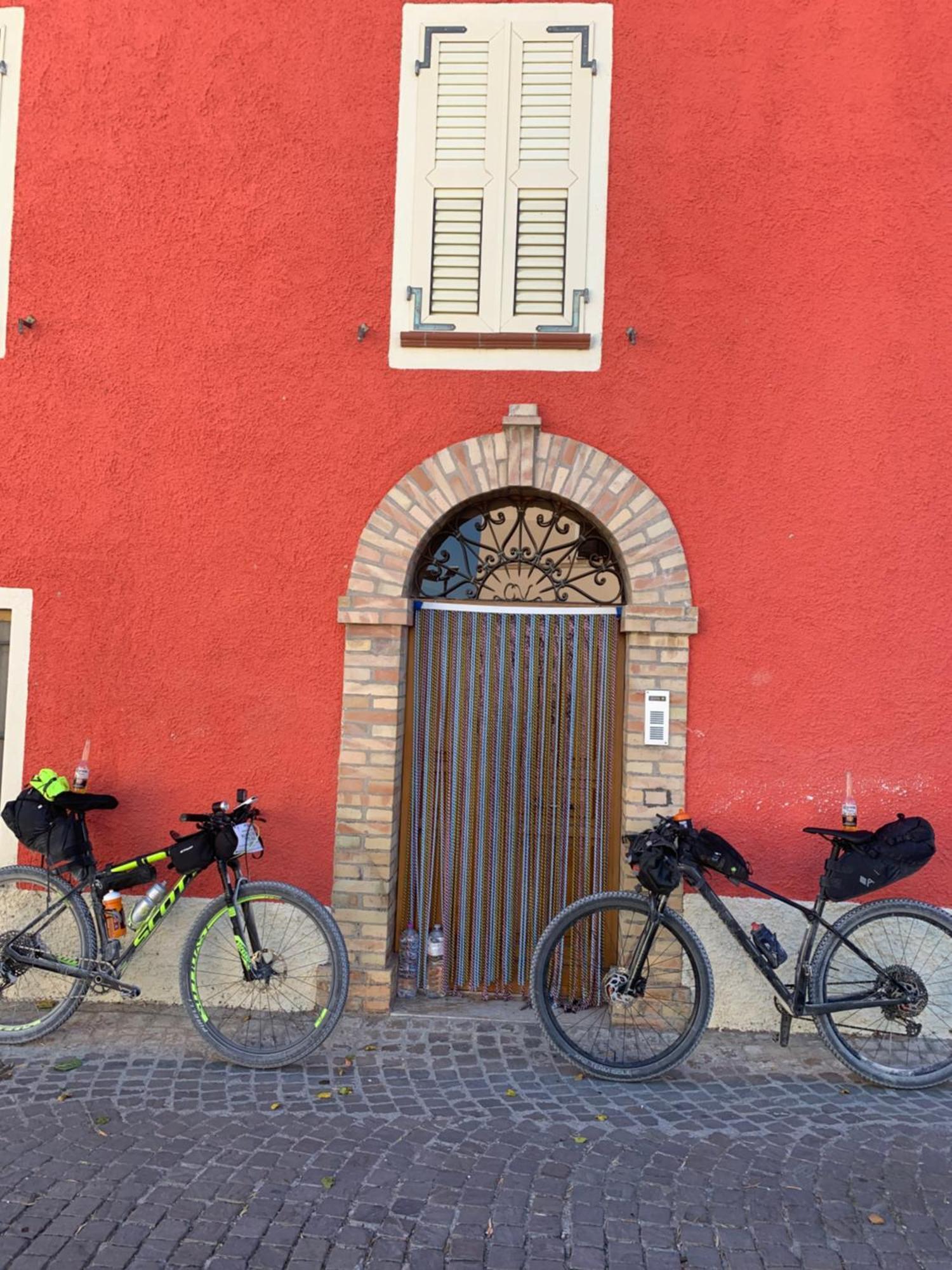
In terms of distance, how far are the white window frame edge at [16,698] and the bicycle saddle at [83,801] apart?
1.80ft

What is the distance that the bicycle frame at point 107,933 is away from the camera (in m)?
4.50

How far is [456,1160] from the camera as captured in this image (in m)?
3.54

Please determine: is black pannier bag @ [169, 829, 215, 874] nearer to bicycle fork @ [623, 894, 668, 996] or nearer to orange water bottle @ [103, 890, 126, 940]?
orange water bottle @ [103, 890, 126, 940]

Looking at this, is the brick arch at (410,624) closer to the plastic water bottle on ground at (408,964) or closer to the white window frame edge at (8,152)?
the plastic water bottle on ground at (408,964)

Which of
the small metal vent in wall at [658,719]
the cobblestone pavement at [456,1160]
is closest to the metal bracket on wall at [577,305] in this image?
the small metal vent in wall at [658,719]

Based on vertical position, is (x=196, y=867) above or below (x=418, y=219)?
below

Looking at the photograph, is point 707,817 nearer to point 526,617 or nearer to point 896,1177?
point 526,617

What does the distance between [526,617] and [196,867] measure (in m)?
2.14

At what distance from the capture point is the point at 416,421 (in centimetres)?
502

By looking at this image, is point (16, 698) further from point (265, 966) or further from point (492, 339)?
point (492, 339)

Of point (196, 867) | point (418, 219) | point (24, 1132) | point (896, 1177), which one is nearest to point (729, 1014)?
point (896, 1177)

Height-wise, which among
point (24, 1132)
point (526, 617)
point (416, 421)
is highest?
point (416, 421)

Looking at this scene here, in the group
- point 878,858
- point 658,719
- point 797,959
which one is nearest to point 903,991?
point 797,959

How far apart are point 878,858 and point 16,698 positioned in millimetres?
4585
